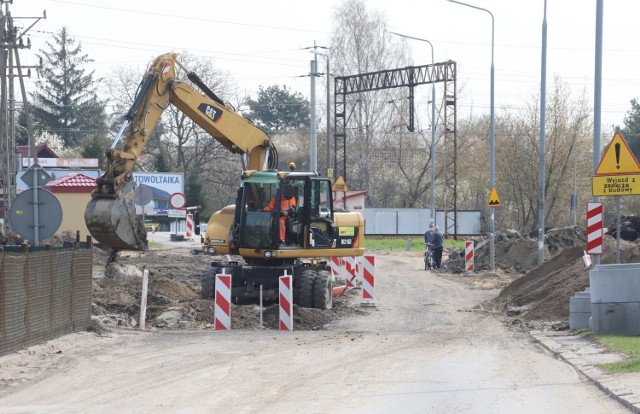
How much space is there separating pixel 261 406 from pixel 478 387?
267 cm

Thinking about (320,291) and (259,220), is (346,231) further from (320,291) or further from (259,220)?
(259,220)

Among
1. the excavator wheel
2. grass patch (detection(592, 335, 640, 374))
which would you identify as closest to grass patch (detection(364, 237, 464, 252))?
the excavator wheel

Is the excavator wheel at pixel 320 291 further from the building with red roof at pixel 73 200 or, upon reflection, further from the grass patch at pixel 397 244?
the grass patch at pixel 397 244

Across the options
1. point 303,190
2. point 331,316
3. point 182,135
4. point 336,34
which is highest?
point 336,34

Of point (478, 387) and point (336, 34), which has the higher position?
point (336, 34)

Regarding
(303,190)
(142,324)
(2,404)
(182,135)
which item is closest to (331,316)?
(303,190)

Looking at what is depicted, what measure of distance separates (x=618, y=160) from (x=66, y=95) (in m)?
79.5

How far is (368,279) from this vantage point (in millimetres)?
23969

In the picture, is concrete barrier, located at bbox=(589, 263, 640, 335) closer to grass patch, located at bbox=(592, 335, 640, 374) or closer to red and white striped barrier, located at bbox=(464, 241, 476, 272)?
grass patch, located at bbox=(592, 335, 640, 374)

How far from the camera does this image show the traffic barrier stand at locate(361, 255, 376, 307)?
2377cm

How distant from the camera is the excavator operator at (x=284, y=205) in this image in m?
21.1

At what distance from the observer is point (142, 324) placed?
61.0 feet

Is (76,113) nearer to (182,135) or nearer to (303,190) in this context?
(182,135)

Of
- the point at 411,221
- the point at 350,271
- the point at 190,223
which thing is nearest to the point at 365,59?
the point at 411,221
